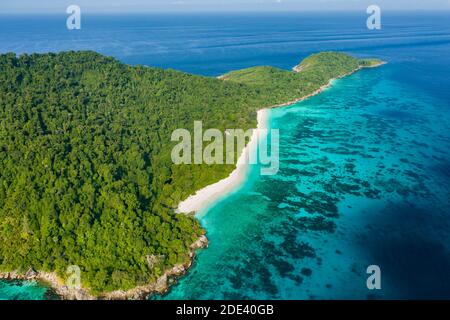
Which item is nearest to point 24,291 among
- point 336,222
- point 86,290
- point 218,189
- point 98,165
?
point 86,290

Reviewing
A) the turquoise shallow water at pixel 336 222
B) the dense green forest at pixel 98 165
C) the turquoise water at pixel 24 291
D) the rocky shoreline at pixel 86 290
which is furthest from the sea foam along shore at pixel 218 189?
the turquoise water at pixel 24 291

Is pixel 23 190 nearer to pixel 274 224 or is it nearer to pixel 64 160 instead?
pixel 64 160

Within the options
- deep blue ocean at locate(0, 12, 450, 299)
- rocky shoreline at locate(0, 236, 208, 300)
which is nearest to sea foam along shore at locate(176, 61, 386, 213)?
deep blue ocean at locate(0, 12, 450, 299)

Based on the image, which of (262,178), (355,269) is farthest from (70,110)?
(355,269)

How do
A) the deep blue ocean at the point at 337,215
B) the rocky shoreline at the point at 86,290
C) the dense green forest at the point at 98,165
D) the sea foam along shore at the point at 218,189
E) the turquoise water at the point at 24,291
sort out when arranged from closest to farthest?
the rocky shoreline at the point at 86,290 → the turquoise water at the point at 24,291 → the deep blue ocean at the point at 337,215 → the dense green forest at the point at 98,165 → the sea foam along shore at the point at 218,189

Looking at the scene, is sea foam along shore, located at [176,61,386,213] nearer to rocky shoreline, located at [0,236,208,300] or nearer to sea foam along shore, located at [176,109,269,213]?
sea foam along shore, located at [176,109,269,213]

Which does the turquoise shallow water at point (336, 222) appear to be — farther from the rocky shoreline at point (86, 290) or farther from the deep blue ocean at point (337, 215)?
the rocky shoreline at point (86, 290)
